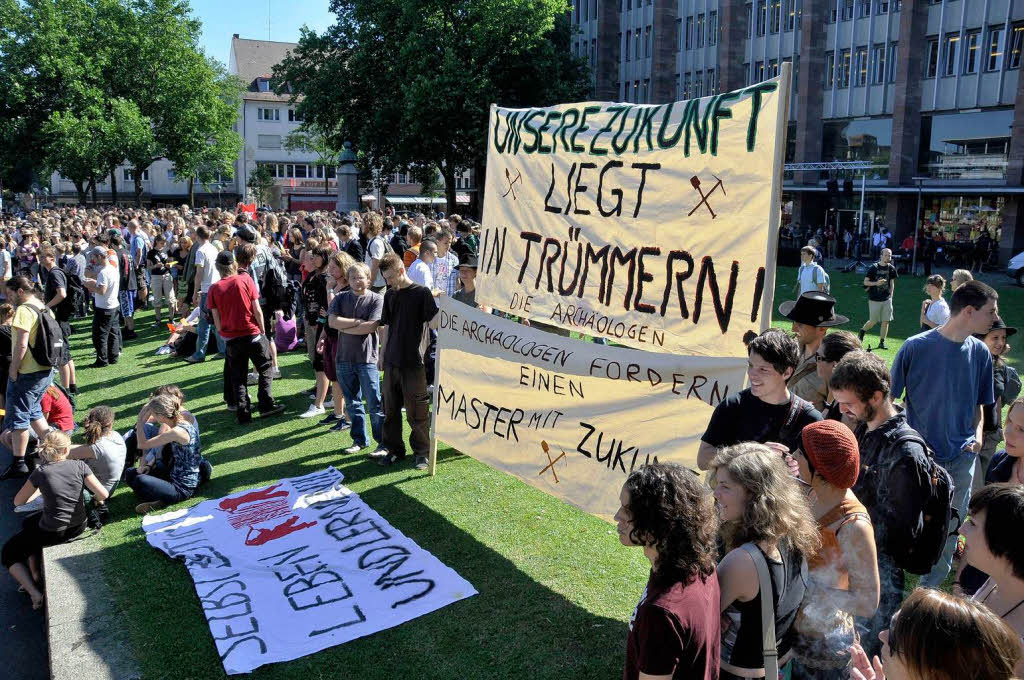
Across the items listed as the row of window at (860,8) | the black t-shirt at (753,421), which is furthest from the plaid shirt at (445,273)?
the row of window at (860,8)

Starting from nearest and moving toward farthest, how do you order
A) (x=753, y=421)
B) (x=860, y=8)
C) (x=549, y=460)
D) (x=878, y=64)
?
(x=753, y=421) < (x=549, y=460) < (x=878, y=64) < (x=860, y=8)

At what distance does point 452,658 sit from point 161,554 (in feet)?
9.29

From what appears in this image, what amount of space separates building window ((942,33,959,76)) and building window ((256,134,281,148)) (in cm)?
6281

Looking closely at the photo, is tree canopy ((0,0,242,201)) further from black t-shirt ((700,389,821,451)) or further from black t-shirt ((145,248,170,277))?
black t-shirt ((700,389,821,451))

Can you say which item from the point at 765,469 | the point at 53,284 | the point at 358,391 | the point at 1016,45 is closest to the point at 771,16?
the point at 1016,45

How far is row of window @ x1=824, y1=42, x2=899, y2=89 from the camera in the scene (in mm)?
40312

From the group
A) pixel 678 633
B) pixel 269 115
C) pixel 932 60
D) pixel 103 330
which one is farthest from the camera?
pixel 269 115

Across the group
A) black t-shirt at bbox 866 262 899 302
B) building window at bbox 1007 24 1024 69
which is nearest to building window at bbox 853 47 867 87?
building window at bbox 1007 24 1024 69

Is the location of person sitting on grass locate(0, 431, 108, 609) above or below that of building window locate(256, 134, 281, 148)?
below

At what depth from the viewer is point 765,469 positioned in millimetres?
2863

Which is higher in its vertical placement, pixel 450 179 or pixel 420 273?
pixel 450 179

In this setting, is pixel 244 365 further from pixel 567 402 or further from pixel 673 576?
pixel 673 576

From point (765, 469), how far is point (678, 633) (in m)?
0.68

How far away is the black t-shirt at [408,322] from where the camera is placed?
7582mm
